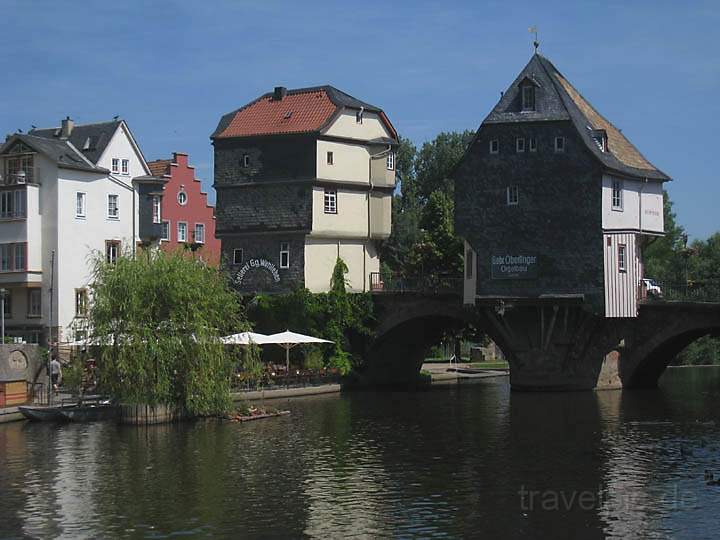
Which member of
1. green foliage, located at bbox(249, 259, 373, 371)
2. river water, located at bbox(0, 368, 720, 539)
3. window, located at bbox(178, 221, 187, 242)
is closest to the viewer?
river water, located at bbox(0, 368, 720, 539)

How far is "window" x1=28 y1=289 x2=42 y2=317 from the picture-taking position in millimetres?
73938

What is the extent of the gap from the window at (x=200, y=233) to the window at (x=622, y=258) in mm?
35775

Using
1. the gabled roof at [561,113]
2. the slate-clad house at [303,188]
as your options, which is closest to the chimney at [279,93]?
the slate-clad house at [303,188]

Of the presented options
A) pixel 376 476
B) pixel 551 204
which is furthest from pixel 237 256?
pixel 376 476

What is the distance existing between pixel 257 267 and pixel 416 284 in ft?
35.1

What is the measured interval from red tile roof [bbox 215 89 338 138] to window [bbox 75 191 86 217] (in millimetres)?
10457

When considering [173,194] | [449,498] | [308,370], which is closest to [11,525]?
[449,498]

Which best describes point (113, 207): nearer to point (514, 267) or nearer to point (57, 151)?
point (57, 151)

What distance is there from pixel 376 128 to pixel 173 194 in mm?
18046

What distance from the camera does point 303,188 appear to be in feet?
253

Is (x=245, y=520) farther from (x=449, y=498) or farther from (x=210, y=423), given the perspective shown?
(x=210, y=423)

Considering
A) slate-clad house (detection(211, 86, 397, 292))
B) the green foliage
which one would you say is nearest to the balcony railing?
slate-clad house (detection(211, 86, 397, 292))

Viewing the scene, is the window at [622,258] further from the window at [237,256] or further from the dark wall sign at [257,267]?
the window at [237,256]

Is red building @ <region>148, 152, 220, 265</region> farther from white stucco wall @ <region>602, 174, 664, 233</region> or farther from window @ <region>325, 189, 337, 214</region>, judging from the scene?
white stucco wall @ <region>602, 174, 664, 233</region>
